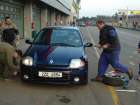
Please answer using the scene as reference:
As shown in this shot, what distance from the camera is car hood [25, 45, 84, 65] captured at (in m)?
8.05

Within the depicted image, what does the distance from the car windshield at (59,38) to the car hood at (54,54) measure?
0.38 metres

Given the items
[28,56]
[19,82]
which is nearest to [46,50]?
[28,56]

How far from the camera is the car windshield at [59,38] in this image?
9.42m

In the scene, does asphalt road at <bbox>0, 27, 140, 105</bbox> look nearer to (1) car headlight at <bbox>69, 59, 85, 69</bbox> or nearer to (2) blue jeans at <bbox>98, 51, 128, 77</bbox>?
(2) blue jeans at <bbox>98, 51, 128, 77</bbox>

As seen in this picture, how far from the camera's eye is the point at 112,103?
7090 mm

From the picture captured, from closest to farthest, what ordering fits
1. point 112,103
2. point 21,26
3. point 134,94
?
point 112,103 < point 134,94 < point 21,26

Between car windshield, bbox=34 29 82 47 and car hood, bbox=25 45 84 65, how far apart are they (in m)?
0.38

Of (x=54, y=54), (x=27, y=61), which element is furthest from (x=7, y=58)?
(x=54, y=54)

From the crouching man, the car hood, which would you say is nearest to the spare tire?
the car hood

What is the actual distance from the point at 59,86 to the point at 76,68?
0.75m

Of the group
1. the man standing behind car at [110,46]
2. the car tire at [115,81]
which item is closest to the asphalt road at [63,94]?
the car tire at [115,81]

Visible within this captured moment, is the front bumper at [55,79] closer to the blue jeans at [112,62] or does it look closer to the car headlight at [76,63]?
the car headlight at [76,63]

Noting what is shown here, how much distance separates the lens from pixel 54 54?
8.35 meters

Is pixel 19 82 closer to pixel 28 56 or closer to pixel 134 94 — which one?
pixel 28 56
